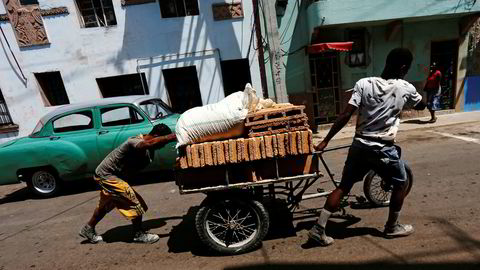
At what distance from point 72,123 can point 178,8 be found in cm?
516

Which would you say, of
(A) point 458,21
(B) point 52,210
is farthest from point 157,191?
(A) point 458,21

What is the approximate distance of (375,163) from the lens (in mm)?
2600

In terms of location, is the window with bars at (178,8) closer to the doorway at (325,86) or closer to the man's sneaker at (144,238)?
the doorway at (325,86)

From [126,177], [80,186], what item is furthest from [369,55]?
[80,186]

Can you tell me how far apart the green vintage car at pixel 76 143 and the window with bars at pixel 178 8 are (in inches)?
A: 175

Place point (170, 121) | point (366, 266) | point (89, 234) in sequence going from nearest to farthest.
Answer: point (366, 266)
point (89, 234)
point (170, 121)

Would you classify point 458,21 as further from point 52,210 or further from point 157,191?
point 52,210

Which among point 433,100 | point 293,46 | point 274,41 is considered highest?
point 274,41

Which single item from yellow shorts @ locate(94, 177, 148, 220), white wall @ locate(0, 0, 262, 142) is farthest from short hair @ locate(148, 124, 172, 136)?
white wall @ locate(0, 0, 262, 142)

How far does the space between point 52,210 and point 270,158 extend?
4.36 metres

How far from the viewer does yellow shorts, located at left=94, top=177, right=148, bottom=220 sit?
311 cm

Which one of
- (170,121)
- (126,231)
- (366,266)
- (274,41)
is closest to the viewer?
(366,266)

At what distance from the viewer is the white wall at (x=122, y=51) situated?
849 cm

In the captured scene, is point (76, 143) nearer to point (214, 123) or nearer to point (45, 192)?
point (45, 192)
